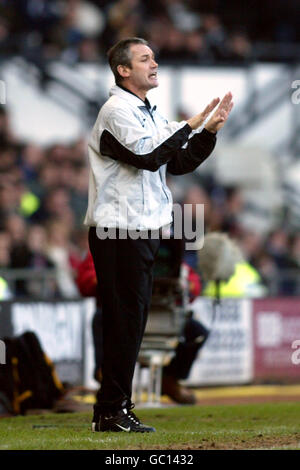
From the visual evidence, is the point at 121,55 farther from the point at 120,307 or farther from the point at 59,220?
the point at 59,220

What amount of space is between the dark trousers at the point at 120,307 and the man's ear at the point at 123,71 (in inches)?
39.8

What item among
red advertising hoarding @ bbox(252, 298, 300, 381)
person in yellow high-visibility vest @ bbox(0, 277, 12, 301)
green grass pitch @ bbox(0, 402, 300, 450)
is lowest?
red advertising hoarding @ bbox(252, 298, 300, 381)

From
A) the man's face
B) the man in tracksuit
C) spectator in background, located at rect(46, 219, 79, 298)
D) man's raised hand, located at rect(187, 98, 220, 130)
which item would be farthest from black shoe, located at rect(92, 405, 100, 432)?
spectator in background, located at rect(46, 219, 79, 298)

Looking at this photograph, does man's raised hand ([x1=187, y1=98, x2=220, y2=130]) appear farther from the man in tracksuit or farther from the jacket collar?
the jacket collar

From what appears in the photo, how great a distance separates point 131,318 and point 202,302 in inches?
302

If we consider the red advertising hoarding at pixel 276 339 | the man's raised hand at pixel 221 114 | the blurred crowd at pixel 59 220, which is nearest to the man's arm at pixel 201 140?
the man's raised hand at pixel 221 114

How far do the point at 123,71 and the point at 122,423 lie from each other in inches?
88.4

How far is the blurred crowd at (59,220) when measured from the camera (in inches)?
585

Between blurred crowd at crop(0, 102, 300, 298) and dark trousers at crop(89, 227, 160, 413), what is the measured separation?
18.1ft

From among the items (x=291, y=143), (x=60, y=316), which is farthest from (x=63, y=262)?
(x=291, y=143)

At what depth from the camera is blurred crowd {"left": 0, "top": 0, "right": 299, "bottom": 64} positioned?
68.4 ft

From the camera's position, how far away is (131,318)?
792cm

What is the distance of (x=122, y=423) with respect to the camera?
309 inches

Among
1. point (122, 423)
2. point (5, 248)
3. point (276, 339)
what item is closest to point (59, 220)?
point (5, 248)
